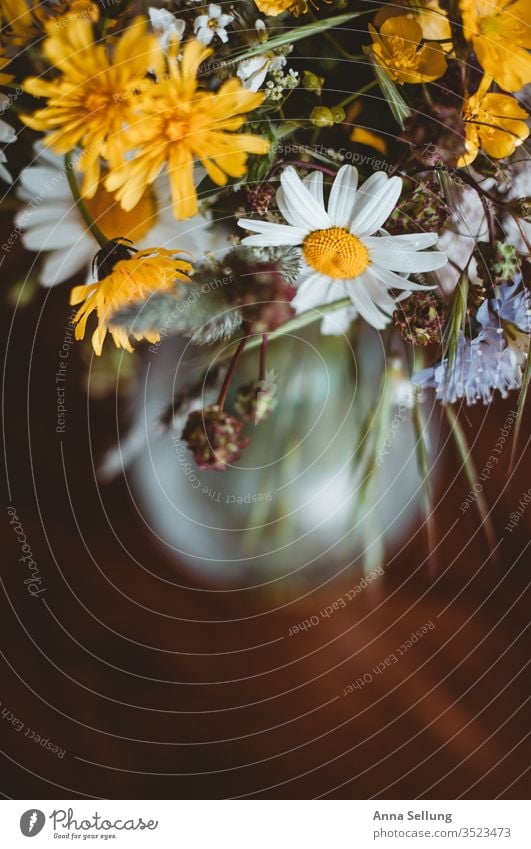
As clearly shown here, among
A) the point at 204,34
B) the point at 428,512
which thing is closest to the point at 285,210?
the point at 204,34

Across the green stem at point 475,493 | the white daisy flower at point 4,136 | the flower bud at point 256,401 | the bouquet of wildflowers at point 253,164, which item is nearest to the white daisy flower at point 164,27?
the bouquet of wildflowers at point 253,164

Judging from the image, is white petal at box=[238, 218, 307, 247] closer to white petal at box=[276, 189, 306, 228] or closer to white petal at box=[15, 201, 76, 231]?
white petal at box=[276, 189, 306, 228]

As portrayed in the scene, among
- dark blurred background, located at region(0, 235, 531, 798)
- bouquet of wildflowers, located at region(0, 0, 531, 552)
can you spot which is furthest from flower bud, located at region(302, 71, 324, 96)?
dark blurred background, located at region(0, 235, 531, 798)

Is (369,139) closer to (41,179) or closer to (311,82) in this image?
(311,82)

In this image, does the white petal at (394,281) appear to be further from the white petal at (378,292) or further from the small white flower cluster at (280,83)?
the small white flower cluster at (280,83)
